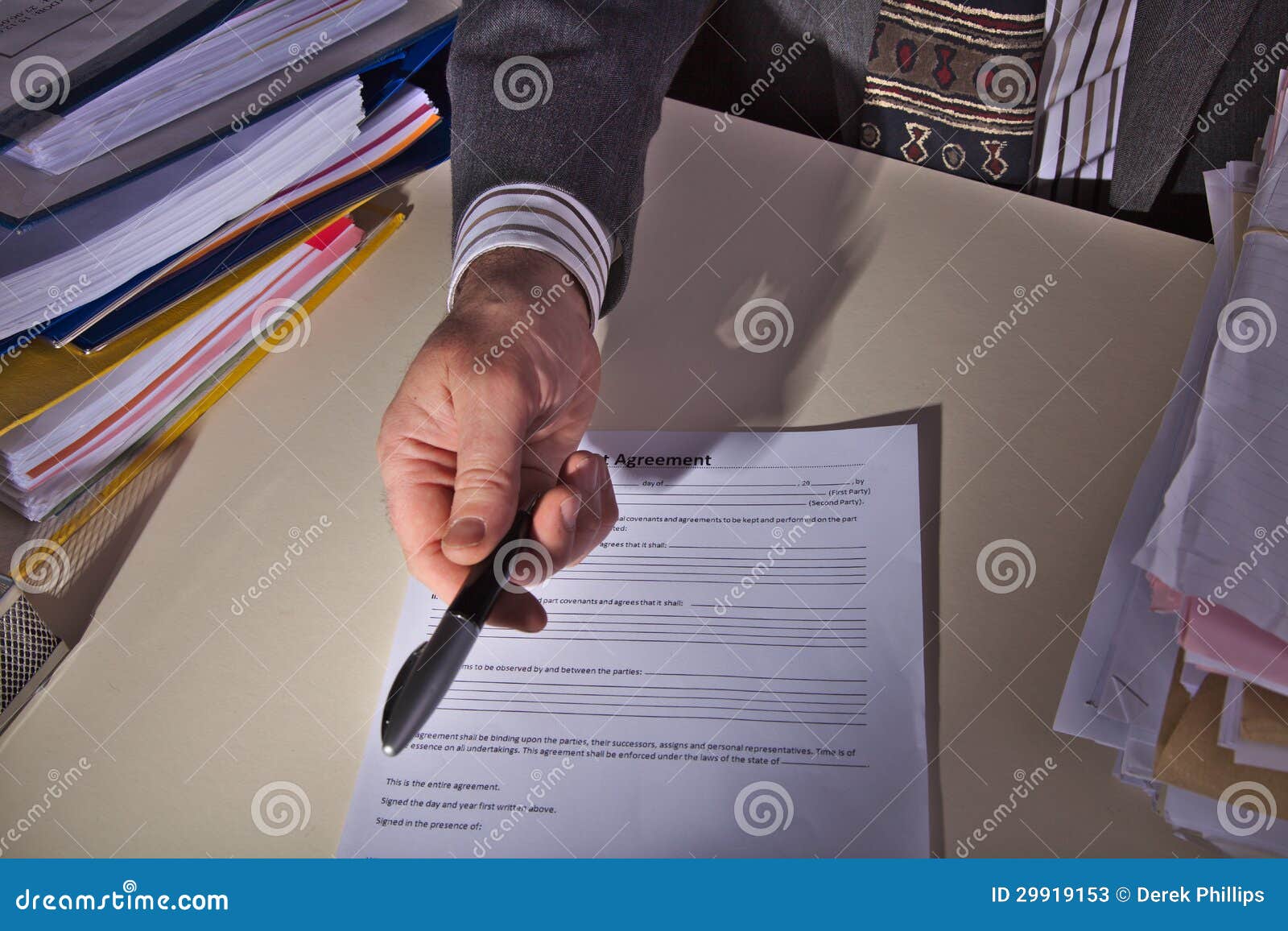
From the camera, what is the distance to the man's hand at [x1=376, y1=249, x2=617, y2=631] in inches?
29.2

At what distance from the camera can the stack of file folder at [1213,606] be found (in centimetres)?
61

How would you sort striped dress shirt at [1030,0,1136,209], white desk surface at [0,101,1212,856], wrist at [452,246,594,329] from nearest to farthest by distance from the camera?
1. white desk surface at [0,101,1212,856]
2. wrist at [452,246,594,329]
3. striped dress shirt at [1030,0,1136,209]

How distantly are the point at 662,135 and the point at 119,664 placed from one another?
87 cm

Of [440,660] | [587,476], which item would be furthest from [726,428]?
[440,660]

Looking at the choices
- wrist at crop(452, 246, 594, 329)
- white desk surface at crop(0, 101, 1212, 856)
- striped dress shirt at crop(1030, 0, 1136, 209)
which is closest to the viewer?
white desk surface at crop(0, 101, 1212, 856)

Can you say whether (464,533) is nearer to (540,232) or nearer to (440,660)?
(440,660)

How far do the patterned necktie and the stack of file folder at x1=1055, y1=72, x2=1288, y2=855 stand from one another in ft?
1.30

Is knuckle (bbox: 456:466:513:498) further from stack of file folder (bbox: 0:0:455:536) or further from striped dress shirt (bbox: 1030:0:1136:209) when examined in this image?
striped dress shirt (bbox: 1030:0:1136:209)

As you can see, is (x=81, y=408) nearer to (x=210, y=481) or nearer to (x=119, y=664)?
(x=210, y=481)

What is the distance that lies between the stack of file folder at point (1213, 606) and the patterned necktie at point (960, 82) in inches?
15.6

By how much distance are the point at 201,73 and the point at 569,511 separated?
58 centimetres

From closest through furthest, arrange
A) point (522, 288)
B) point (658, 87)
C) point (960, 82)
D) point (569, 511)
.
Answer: point (569, 511), point (522, 288), point (658, 87), point (960, 82)

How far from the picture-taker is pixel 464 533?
71 cm

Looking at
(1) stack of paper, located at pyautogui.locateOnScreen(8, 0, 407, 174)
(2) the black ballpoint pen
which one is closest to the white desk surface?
(2) the black ballpoint pen
